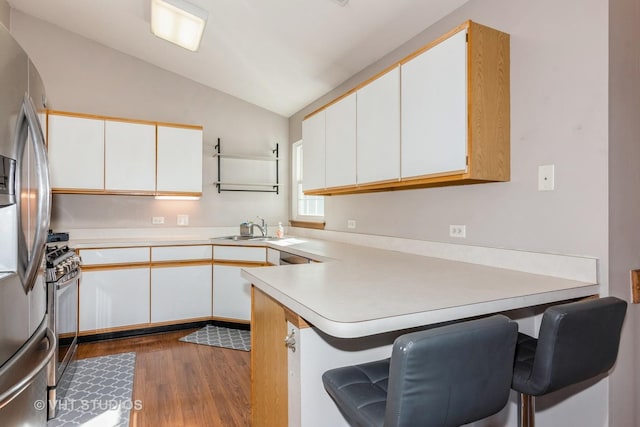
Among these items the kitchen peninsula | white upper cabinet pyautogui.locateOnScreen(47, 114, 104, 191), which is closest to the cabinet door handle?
the kitchen peninsula

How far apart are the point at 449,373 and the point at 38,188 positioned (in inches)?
57.0

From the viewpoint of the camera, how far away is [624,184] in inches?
57.5

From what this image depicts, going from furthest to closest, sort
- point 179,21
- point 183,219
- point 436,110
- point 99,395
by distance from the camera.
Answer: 1. point 183,219
2. point 179,21
3. point 99,395
4. point 436,110

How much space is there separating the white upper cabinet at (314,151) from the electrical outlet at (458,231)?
117 cm

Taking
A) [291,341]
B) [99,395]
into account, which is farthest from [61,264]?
[291,341]

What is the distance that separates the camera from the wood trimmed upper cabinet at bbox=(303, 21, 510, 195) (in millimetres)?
1640

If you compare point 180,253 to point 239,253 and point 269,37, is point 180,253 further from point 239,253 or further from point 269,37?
point 269,37

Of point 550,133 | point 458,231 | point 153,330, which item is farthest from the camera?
point 153,330

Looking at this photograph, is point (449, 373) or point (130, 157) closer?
point (449, 373)

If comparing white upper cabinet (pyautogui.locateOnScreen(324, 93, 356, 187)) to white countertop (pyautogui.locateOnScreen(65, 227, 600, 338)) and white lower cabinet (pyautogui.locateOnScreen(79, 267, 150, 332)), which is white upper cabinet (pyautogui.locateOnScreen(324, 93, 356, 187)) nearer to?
white countertop (pyautogui.locateOnScreen(65, 227, 600, 338))

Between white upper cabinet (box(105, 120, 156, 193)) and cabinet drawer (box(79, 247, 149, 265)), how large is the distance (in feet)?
1.98

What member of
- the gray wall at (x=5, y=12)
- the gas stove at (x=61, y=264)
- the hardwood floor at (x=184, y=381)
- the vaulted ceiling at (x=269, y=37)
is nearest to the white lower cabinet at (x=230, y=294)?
the hardwood floor at (x=184, y=381)

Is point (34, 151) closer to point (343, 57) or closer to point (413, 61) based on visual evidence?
point (413, 61)

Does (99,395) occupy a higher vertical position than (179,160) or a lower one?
lower
